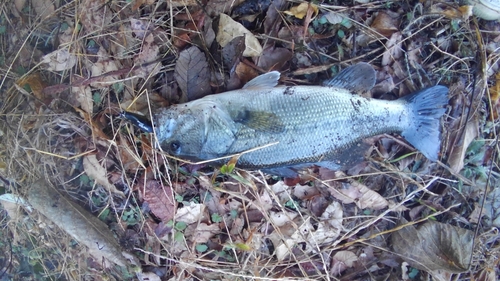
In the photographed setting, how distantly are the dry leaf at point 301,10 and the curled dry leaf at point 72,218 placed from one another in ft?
7.73

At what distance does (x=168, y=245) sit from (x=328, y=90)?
1.86 m

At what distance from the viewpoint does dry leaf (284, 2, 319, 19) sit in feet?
9.27

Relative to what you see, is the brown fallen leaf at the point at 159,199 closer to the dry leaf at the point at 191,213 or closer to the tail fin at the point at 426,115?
the dry leaf at the point at 191,213

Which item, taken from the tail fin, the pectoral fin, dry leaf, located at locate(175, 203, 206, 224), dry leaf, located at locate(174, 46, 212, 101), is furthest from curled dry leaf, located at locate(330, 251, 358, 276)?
dry leaf, located at locate(174, 46, 212, 101)

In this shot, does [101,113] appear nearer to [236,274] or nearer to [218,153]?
[218,153]

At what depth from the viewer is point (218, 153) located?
102 inches

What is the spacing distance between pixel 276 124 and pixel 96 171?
1.56 meters

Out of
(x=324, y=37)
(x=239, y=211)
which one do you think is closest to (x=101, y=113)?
(x=239, y=211)

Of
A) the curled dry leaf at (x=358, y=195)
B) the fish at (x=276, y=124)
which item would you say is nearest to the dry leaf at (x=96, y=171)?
the fish at (x=276, y=124)

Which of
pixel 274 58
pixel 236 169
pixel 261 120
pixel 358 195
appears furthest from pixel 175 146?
pixel 358 195

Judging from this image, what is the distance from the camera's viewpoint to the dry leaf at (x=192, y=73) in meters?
2.77

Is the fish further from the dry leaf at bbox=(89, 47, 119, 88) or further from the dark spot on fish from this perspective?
the dry leaf at bbox=(89, 47, 119, 88)

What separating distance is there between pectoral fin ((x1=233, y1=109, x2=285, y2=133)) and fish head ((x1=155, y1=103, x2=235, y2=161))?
9 cm

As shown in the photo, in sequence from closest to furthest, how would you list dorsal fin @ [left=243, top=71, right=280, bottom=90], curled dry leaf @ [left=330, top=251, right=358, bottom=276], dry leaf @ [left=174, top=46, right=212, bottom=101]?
dorsal fin @ [left=243, top=71, right=280, bottom=90] → dry leaf @ [left=174, top=46, right=212, bottom=101] → curled dry leaf @ [left=330, top=251, right=358, bottom=276]
